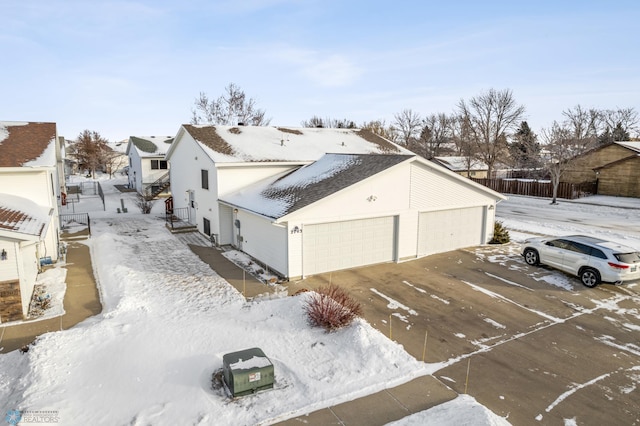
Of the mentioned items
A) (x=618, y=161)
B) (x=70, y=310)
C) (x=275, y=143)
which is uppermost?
(x=275, y=143)

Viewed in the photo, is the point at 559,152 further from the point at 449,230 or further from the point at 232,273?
the point at 232,273

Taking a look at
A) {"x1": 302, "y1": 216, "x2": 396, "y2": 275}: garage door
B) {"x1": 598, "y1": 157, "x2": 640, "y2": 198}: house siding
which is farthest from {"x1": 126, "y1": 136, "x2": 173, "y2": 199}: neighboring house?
{"x1": 598, "y1": 157, "x2": 640, "y2": 198}: house siding

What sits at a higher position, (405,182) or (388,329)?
(405,182)

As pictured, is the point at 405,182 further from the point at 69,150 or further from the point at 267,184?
the point at 69,150

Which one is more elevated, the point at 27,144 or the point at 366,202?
the point at 27,144

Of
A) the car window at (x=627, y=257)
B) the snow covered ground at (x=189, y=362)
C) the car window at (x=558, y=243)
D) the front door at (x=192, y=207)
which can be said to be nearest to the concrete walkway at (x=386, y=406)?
the snow covered ground at (x=189, y=362)

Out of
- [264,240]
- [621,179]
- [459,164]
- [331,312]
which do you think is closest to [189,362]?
[331,312]

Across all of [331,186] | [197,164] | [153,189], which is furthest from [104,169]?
[331,186]
